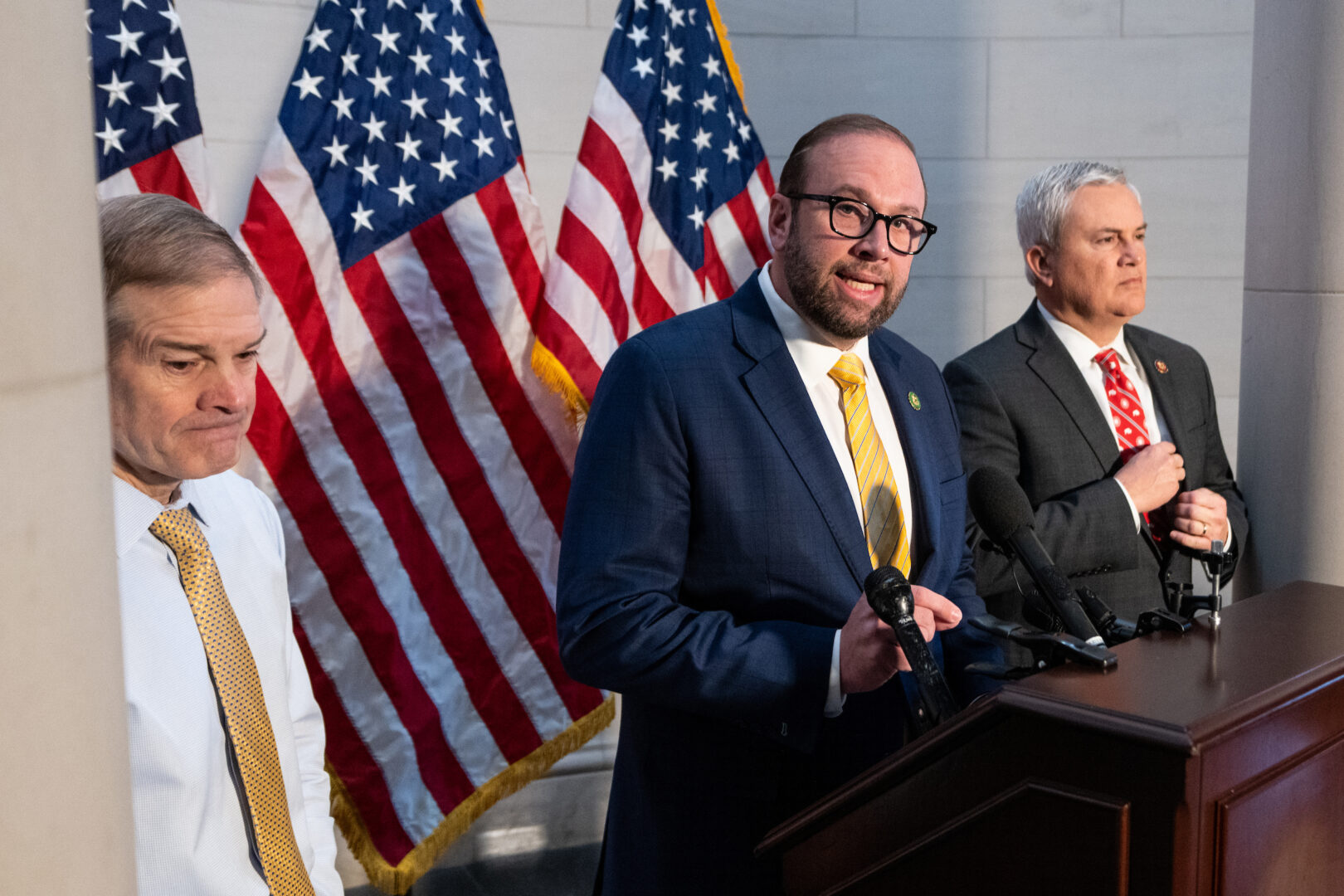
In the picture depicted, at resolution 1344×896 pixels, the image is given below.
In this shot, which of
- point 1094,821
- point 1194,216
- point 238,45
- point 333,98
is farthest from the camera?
point 1194,216

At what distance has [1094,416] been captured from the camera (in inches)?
108

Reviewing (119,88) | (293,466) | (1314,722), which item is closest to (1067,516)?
(1314,722)

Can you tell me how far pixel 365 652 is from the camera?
319 cm

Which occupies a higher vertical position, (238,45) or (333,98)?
(238,45)

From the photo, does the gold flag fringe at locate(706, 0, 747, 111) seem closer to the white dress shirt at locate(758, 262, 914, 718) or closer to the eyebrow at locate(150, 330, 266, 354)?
the white dress shirt at locate(758, 262, 914, 718)

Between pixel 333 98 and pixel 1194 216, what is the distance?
10.7 feet

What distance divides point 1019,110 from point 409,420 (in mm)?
2699

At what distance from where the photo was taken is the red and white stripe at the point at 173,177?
2.79m

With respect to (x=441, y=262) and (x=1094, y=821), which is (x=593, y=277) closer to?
(x=441, y=262)

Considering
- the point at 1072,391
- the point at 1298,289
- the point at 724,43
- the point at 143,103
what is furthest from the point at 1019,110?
the point at 143,103

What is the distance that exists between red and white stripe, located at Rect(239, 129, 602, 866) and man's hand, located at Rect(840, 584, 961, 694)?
1691mm

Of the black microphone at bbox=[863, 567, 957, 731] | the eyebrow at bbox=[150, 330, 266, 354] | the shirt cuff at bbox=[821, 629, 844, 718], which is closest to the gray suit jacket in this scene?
the shirt cuff at bbox=[821, 629, 844, 718]

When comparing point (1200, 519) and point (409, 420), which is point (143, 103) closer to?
point (409, 420)

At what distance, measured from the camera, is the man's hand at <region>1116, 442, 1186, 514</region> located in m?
2.58
